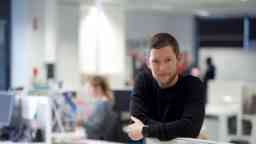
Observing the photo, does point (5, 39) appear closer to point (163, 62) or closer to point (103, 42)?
point (103, 42)

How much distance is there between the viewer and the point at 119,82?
28.9 ft

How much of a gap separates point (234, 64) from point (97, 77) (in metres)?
8.89

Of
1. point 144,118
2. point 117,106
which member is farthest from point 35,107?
point 144,118

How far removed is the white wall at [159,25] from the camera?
1274 cm

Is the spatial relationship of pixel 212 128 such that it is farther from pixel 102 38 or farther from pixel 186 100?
pixel 186 100

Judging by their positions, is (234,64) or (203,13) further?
(234,64)

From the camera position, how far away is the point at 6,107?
448cm

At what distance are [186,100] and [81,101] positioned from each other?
4.65m

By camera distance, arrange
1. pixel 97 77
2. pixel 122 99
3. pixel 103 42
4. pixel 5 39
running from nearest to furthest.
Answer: pixel 97 77 < pixel 122 99 < pixel 5 39 < pixel 103 42

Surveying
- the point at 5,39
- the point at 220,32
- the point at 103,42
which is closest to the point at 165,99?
the point at 5,39

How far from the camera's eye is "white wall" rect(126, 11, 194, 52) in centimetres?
1274

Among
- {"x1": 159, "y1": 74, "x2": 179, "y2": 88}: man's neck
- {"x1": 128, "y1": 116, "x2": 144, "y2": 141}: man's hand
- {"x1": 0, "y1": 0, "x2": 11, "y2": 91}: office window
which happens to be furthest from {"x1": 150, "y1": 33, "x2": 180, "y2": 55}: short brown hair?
→ {"x1": 0, "y1": 0, "x2": 11, "y2": 91}: office window

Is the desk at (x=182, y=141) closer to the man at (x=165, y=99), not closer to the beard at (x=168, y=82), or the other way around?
the man at (x=165, y=99)

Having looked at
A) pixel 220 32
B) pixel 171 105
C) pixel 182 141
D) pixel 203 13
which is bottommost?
pixel 182 141
